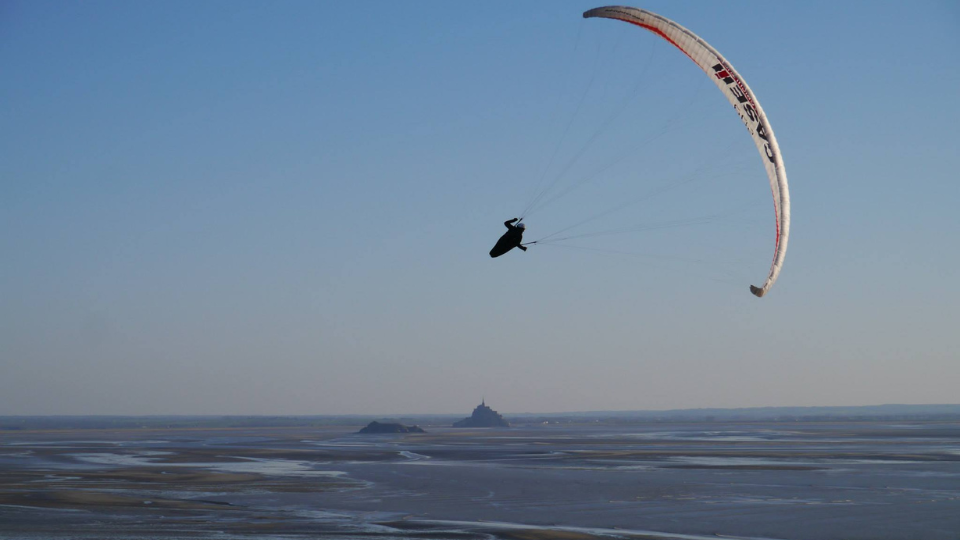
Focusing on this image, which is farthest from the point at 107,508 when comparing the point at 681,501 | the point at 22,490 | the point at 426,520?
the point at 681,501

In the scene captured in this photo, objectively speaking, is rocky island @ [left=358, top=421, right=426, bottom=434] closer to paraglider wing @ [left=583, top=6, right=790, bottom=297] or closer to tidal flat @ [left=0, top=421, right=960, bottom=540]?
tidal flat @ [left=0, top=421, right=960, bottom=540]

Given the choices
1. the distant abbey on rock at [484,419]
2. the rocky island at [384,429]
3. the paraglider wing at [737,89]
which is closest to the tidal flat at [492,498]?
the paraglider wing at [737,89]

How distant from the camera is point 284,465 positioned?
1847 inches

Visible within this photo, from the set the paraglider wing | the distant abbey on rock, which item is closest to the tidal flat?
the paraglider wing

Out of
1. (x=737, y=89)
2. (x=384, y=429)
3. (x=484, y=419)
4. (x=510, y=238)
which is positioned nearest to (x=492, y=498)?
(x=510, y=238)

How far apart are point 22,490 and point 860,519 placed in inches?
1151

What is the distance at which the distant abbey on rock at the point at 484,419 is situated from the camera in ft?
508

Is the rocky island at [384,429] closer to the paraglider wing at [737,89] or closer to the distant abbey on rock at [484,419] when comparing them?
the distant abbey on rock at [484,419]

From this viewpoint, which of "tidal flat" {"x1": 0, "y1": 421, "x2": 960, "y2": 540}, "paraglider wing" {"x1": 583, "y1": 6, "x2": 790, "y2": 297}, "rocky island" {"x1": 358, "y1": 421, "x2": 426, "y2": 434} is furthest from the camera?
"rocky island" {"x1": 358, "y1": 421, "x2": 426, "y2": 434}

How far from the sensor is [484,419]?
156 meters

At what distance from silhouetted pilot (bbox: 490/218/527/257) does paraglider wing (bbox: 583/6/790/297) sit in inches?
263

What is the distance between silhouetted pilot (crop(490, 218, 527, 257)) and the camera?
24.2 m

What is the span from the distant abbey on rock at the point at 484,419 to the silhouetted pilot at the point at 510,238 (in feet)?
433

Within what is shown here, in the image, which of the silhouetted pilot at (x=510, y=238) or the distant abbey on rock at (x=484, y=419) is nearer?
the silhouetted pilot at (x=510, y=238)
